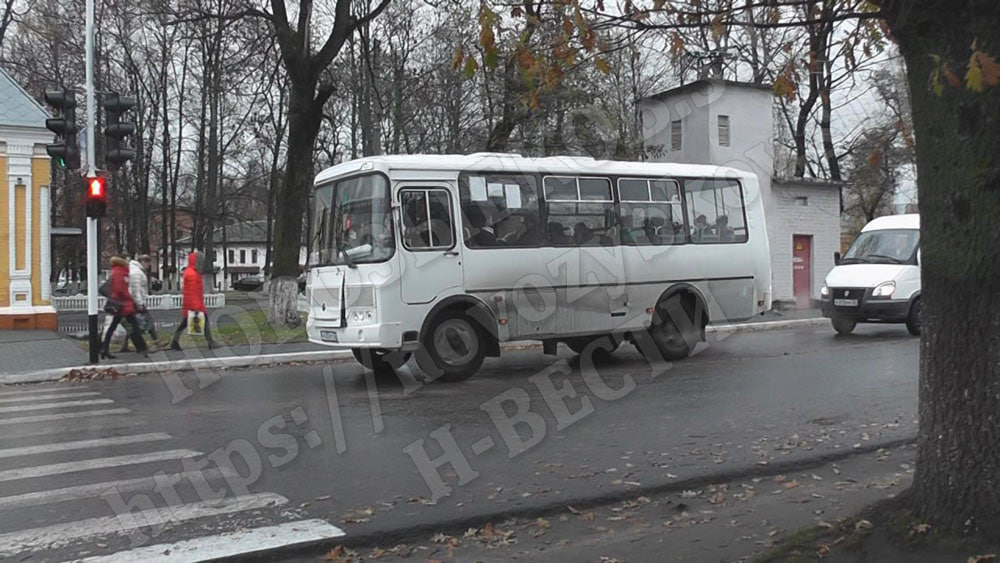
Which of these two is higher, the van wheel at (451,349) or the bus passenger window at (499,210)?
the bus passenger window at (499,210)

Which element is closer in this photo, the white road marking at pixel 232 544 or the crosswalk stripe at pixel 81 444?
the white road marking at pixel 232 544

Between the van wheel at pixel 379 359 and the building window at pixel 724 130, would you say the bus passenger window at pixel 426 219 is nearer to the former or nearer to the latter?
the van wheel at pixel 379 359

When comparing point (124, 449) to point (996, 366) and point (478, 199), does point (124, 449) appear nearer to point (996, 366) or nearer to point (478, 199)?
point (478, 199)

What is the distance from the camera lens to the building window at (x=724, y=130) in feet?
85.8

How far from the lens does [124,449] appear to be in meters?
7.75

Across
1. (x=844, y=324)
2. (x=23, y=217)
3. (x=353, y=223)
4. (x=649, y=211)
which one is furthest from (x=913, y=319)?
(x=23, y=217)

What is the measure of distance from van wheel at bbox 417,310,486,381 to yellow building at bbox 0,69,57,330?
1487cm

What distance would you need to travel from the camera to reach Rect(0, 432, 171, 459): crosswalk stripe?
771 centimetres

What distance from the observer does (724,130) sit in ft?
86.1


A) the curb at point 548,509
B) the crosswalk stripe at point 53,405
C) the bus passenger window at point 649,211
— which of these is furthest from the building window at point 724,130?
the crosswalk stripe at point 53,405

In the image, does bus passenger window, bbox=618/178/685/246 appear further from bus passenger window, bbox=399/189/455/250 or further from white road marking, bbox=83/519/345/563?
white road marking, bbox=83/519/345/563

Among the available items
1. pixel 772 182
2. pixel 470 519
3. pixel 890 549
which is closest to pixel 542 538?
pixel 470 519

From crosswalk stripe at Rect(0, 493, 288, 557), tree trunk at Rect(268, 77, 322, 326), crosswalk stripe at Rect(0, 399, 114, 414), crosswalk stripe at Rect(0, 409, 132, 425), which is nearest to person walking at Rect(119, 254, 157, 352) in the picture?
tree trunk at Rect(268, 77, 322, 326)

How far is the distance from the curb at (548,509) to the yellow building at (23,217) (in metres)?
19.7
